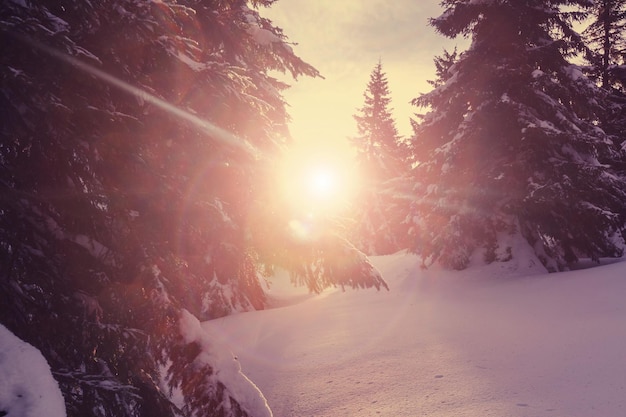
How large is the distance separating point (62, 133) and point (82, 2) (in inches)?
35.9

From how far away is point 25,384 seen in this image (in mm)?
1475

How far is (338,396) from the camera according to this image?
3.60 m

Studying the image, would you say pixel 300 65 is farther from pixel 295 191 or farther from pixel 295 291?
pixel 295 291

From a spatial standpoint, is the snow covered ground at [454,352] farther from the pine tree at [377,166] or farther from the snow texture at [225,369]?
the pine tree at [377,166]

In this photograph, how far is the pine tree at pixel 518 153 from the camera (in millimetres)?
8828

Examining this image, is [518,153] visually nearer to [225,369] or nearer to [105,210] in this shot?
[225,369]

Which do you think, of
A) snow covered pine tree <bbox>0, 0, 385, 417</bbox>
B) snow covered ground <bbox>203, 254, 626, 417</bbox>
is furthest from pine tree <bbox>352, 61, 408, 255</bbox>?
snow covered pine tree <bbox>0, 0, 385, 417</bbox>

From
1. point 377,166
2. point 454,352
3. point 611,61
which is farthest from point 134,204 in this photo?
point 377,166

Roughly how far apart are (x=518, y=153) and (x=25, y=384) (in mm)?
10715

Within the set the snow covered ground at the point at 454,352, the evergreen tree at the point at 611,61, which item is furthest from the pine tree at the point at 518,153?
the evergreen tree at the point at 611,61

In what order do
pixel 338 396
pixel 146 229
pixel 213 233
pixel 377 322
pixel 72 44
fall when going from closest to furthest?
pixel 72 44 < pixel 146 229 < pixel 213 233 < pixel 338 396 < pixel 377 322

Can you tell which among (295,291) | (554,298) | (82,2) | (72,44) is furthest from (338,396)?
(295,291)

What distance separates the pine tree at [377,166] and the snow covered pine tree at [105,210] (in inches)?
954

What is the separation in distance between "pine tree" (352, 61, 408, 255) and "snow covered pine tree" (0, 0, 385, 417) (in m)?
24.2
